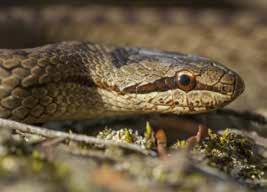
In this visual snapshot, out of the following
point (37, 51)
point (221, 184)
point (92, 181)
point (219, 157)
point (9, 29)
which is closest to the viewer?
point (92, 181)

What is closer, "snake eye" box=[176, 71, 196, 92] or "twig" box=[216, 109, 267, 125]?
"snake eye" box=[176, 71, 196, 92]

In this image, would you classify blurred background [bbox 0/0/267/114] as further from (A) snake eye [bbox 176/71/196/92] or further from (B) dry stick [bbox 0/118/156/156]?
(B) dry stick [bbox 0/118/156/156]

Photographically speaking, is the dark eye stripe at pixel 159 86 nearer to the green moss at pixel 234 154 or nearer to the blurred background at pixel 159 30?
the green moss at pixel 234 154

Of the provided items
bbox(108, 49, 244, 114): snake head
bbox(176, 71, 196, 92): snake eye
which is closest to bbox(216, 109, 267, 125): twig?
bbox(108, 49, 244, 114): snake head

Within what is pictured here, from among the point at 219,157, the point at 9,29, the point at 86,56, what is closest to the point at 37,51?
the point at 86,56

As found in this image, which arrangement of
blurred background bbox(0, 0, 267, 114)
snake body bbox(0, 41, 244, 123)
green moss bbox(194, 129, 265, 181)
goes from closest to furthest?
green moss bbox(194, 129, 265, 181)
snake body bbox(0, 41, 244, 123)
blurred background bbox(0, 0, 267, 114)

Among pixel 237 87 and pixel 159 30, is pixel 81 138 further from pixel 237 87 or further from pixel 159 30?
pixel 159 30

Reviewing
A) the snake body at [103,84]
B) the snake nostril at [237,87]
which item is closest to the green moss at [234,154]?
the snake nostril at [237,87]

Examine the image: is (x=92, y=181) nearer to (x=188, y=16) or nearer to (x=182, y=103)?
(x=182, y=103)
